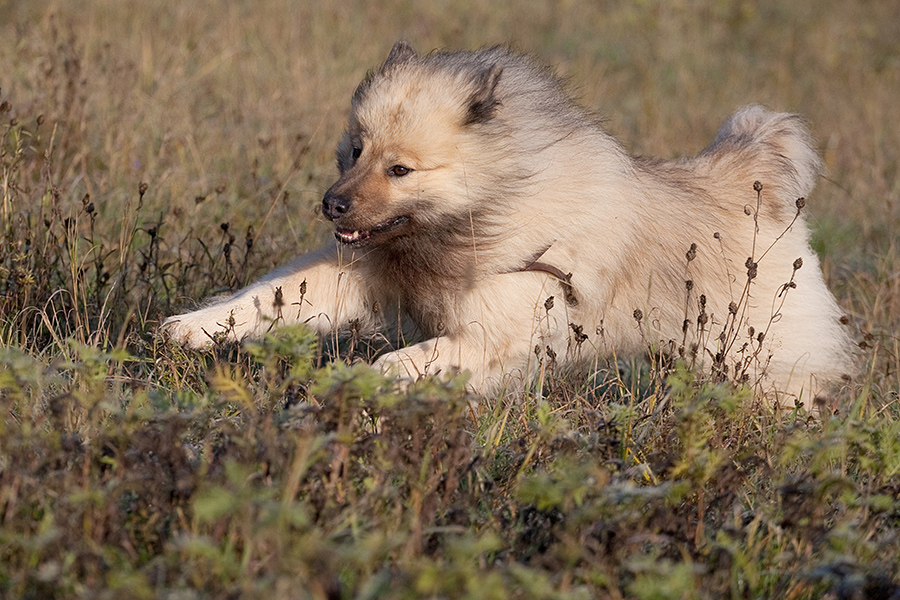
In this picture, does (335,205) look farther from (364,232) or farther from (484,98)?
(484,98)

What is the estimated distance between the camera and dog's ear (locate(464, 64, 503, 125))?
3721mm

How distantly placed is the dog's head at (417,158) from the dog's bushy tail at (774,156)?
1437 millimetres

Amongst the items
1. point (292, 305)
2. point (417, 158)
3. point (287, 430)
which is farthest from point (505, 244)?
point (287, 430)

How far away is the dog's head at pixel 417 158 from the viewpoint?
12.0 ft

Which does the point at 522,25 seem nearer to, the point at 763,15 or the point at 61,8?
the point at 763,15

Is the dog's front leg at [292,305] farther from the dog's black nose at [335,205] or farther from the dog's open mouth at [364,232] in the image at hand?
the dog's black nose at [335,205]

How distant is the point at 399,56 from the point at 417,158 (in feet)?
2.01

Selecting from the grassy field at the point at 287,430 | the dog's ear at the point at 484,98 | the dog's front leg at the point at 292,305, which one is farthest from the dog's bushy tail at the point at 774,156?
the dog's front leg at the point at 292,305

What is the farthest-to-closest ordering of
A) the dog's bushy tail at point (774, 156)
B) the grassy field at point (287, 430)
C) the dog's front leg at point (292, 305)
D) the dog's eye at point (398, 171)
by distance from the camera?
the dog's bushy tail at point (774, 156) < the dog's front leg at point (292, 305) < the dog's eye at point (398, 171) < the grassy field at point (287, 430)

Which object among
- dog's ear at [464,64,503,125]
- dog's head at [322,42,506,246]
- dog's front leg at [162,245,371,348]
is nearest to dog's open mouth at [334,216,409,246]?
dog's head at [322,42,506,246]

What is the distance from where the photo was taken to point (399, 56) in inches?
159

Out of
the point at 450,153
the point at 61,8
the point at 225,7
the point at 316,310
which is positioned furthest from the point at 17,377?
the point at 225,7

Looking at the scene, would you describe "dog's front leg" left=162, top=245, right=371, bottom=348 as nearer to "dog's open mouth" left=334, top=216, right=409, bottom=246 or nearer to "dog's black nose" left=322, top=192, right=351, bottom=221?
"dog's open mouth" left=334, top=216, right=409, bottom=246

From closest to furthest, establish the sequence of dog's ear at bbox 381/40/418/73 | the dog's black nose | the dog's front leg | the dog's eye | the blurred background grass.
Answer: the dog's black nose
the dog's eye
the dog's front leg
dog's ear at bbox 381/40/418/73
the blurred background grass
